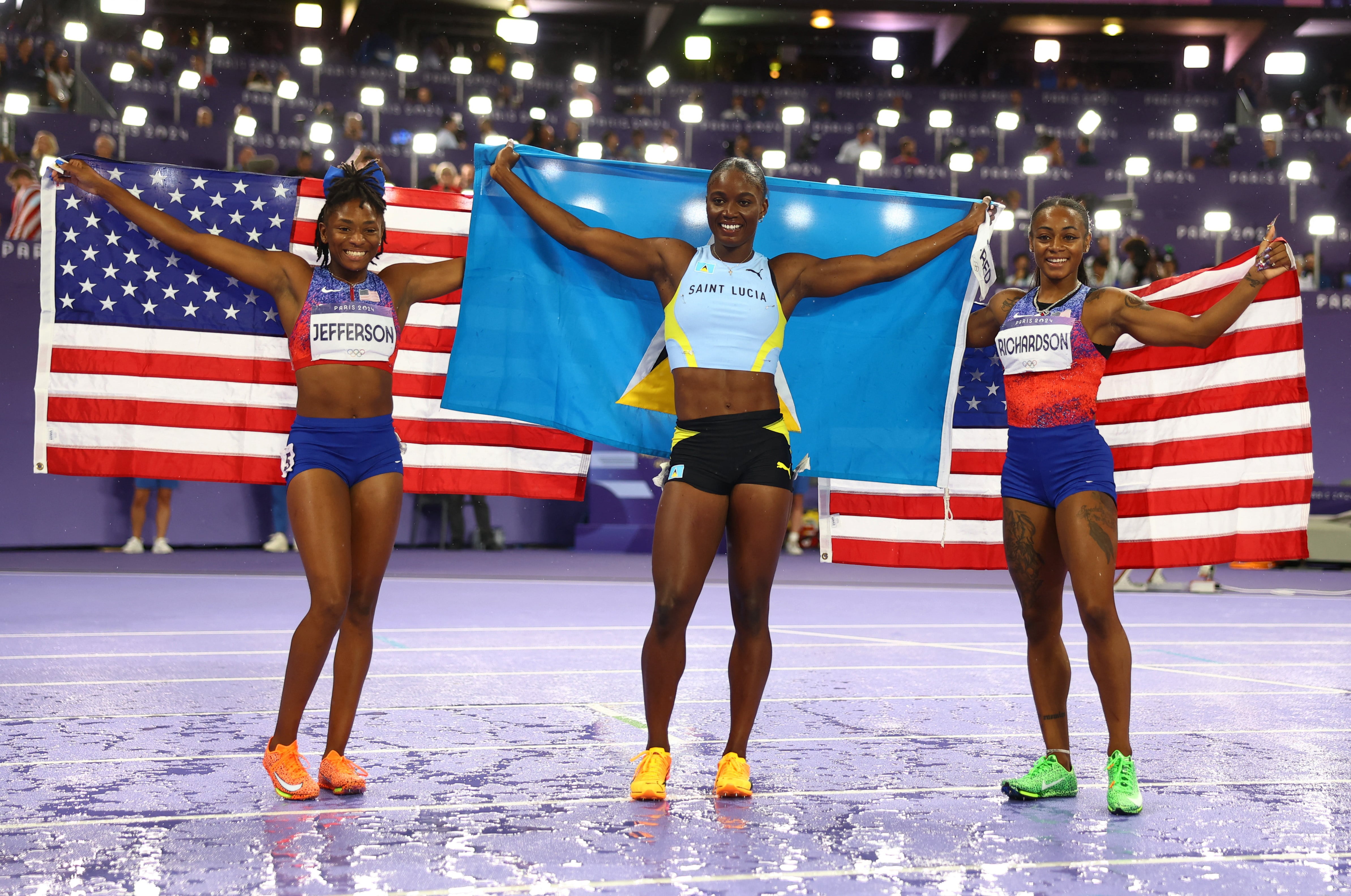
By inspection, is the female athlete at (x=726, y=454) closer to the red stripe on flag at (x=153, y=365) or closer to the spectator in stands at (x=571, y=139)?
the red stripe on flag at (x=153, y=365)

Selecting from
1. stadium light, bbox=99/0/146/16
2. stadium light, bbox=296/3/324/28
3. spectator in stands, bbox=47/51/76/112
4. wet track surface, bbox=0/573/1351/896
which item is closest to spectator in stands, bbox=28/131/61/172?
spectator in stands, bbox=47/51/76/112

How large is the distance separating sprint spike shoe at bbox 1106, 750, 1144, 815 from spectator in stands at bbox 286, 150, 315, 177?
14.3 meters

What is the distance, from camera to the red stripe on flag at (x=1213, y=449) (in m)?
5.83

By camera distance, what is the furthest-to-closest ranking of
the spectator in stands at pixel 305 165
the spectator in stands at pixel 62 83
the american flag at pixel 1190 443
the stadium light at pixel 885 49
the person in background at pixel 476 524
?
the stadium light at pixel 885 49
the spectator in stands at pixel 62 83
the spectator in stands at pixel 305 165
the person in background at pixel 476 524
the american flag at pixel 1190 443

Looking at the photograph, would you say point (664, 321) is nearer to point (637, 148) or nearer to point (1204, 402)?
point (1204, 402)

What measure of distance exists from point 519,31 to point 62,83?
8.87 m

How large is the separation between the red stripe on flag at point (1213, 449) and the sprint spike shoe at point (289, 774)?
3725mm

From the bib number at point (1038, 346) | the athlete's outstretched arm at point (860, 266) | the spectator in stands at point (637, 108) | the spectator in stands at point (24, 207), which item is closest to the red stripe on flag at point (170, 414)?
the athlete's outstretched arm at point (860, 266)

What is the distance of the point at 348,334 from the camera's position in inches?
167

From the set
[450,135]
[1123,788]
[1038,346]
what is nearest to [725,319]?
[1038,346]

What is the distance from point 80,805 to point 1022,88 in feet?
84.5

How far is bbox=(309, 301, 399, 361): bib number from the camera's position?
422 cm

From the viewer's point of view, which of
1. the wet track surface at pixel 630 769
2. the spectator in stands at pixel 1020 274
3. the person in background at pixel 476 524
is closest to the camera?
the wet track surface at pixel 630 769

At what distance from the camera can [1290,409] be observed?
5848 millimetres
